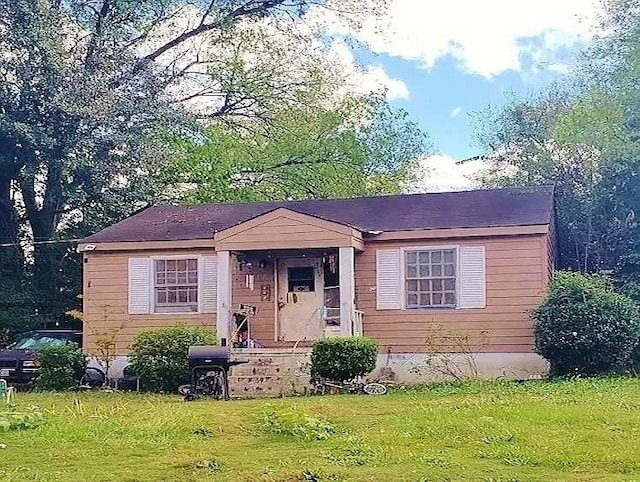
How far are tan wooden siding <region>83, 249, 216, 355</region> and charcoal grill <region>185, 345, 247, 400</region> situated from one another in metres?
3.75

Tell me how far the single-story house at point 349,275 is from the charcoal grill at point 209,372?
2.77 meters

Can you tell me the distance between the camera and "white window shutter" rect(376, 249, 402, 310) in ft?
57.6

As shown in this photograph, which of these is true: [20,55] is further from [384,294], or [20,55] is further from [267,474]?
[267,474]

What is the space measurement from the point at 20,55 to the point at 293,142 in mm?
8488

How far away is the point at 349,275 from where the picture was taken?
1694cm

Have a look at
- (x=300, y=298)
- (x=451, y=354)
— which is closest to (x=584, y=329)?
(x=451, y=354)

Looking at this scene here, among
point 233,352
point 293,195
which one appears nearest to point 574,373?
point 233,352

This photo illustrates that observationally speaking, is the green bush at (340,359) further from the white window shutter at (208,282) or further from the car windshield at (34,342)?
the car windshield at (34,342)

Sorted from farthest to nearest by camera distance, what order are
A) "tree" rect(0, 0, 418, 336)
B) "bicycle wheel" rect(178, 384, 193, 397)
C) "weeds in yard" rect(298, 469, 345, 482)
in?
"tree" rect(0, 0, 418, 336), "bicycle wheel" rect(178, 384, 193, 397), "weeds in yard" rect(298, 469, 345, 482)

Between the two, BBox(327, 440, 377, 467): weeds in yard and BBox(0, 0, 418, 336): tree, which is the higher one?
BBox(0, 0, 418, 336): tree

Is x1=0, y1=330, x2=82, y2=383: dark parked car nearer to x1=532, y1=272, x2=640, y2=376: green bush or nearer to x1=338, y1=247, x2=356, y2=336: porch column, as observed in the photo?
x1=338, y1=247, x2=356, y2=336: porch column

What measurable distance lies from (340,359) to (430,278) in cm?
342

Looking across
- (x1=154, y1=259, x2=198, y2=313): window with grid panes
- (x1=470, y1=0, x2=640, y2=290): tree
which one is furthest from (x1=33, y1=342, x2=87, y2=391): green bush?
(x1=470, y1=0, x2=640, y2=290): tree

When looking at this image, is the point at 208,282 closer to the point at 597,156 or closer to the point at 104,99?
the point at 104,99
